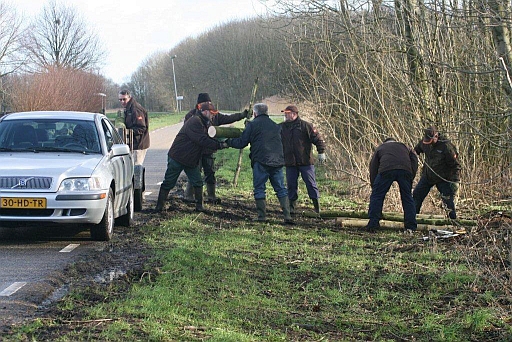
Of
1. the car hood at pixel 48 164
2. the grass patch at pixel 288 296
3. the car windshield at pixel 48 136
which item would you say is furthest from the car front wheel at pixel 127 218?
the car hood at pixel 48 164

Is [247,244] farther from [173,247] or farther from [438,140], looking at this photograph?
[438,140]

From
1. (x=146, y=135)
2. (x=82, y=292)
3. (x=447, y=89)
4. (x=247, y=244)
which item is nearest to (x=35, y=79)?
(x=146, y=135)

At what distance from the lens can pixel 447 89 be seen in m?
15.1

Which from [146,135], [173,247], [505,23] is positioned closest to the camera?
[505,23]

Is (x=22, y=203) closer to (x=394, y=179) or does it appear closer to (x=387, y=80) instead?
(x=394, y=179)

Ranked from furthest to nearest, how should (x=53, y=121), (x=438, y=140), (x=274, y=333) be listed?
1. (x=438, y=140)
2. (x=53, y=121)
3. (x=274, y=333)

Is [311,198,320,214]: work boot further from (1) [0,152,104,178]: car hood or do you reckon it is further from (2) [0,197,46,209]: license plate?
(2) [0,197,46,209]: license plate

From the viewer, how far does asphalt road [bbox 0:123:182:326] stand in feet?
23.7

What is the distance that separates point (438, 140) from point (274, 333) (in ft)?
27.3

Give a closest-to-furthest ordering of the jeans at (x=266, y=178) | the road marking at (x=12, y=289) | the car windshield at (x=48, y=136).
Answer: the road marking at (x=12, y=289) < the car windshield at (x=48, y=136) < the jeans at (x=266, y=178)

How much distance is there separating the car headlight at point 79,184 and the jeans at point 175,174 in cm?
404

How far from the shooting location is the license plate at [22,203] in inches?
392

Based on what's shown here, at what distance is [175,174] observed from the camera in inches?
568

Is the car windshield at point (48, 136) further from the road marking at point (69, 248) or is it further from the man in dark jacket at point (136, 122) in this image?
the man in dark jacket at point (136, 122)
